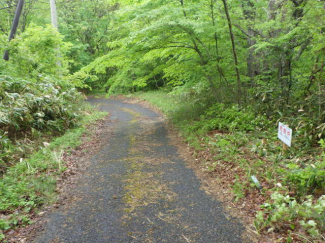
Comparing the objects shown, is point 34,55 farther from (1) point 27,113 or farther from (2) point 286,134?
(2) point 286,134

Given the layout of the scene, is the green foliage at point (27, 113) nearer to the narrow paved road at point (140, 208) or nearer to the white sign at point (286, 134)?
the narrow paved road at point (140, 208)

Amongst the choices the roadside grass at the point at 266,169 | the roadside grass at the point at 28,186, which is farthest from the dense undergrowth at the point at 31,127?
the roadside grass at the point at 266,169

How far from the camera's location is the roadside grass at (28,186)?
3.78m

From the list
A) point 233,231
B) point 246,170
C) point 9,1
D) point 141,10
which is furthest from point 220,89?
point 9,1

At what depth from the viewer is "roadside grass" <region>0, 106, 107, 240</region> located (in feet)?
12.4

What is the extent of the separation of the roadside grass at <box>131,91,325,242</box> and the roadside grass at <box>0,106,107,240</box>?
3617mm

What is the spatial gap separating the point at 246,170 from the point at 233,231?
1743 millimetres

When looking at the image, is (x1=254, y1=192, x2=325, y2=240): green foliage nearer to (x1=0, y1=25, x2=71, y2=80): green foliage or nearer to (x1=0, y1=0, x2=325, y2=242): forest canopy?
(x1=0, y1=0, x2=325, y2=242): forest canopy

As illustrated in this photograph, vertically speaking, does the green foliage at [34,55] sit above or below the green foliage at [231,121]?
above

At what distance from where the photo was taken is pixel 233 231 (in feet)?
11.1

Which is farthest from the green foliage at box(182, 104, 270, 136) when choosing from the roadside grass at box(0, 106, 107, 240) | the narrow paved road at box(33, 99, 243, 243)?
the roadside grass at box(0, 106, 107, 240)

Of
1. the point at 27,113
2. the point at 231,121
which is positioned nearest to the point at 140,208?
the point at 231,121

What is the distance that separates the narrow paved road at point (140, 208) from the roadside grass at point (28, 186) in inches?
18.1

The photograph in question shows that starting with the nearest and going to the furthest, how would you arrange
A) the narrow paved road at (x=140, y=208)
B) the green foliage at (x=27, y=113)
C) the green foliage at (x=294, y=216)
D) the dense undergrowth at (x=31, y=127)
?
the green foliage at (x=294, y=216) → the narrow paved road at (x=140, y=208) → the dense undergrowth at (x=31, y=127) → the green foliage at (x=27, y=113)
